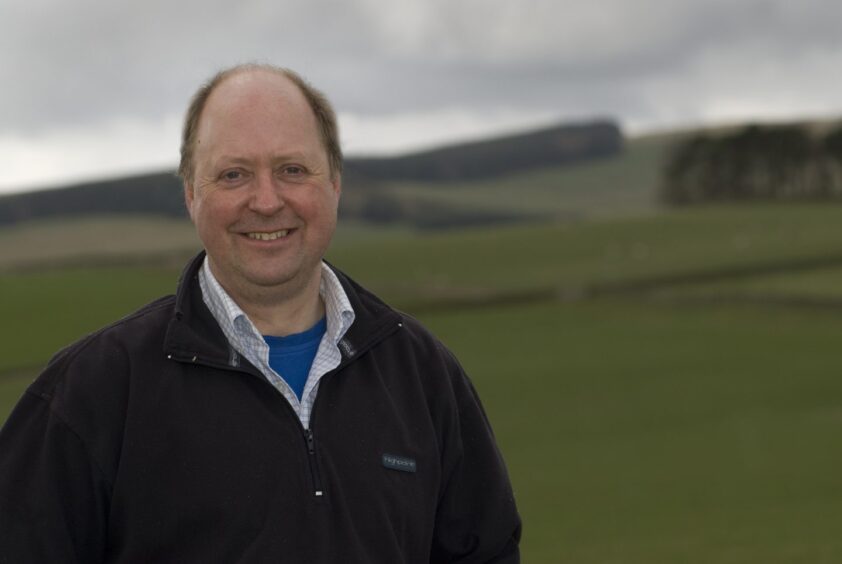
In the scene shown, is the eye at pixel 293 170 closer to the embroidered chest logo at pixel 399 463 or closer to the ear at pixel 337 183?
the ear at pixel 337 183

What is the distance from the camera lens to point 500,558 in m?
4.40

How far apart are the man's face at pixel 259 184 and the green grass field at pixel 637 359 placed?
12.7 meters

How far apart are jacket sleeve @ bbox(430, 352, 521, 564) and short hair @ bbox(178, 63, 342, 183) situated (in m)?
0.83

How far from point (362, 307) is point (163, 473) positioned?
0.84 metres

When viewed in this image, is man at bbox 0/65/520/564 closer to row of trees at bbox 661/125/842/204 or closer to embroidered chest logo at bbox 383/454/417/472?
embroidered chest logo at bbox 383/454/417/472

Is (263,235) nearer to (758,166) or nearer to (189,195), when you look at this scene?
(189,195)

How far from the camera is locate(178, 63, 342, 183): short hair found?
4074 millimetres

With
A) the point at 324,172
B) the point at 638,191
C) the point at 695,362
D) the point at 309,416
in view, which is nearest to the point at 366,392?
the point at 309,416

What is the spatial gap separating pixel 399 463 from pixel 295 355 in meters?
0.43

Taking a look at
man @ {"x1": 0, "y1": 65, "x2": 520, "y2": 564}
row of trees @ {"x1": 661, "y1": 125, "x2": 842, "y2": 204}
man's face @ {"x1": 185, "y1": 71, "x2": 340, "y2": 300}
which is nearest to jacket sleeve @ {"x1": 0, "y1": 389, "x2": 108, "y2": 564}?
man @ {"x1": 0, "y1": 65, "x2": 520, "y2": 564}

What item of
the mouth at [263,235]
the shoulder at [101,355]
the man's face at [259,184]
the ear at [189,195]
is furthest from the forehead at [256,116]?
the shoulder at [101,355]

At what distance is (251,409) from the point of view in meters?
3.91

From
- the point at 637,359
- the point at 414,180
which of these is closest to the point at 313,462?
the point at 637,359

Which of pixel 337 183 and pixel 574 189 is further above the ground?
pixel 337 183
